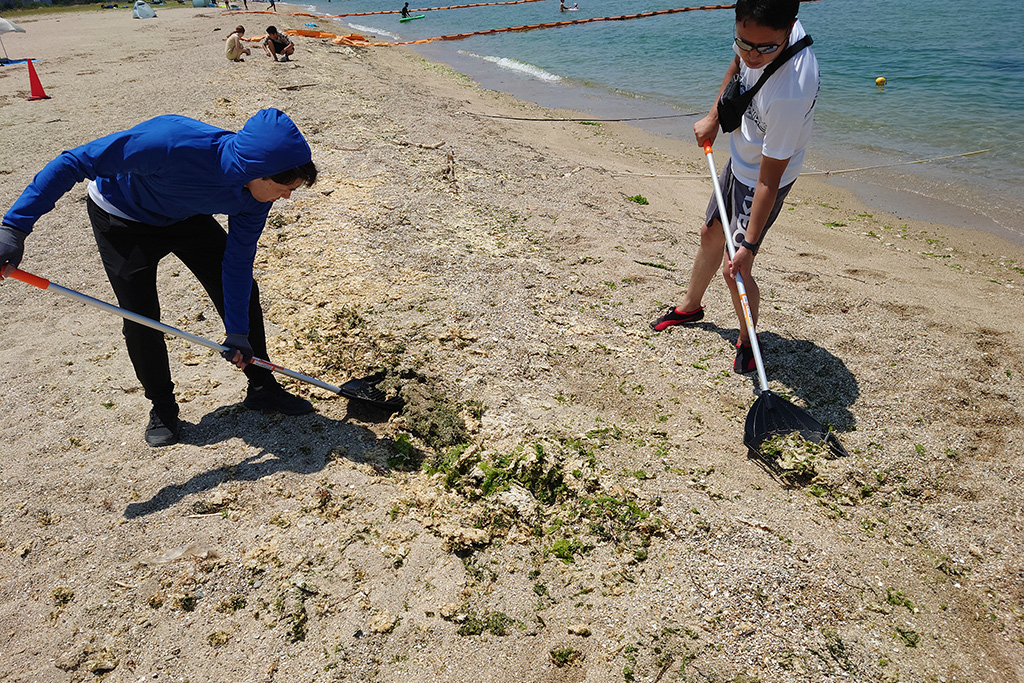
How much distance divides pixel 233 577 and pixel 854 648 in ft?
8.38

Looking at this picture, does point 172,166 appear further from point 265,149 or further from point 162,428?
point 162,428

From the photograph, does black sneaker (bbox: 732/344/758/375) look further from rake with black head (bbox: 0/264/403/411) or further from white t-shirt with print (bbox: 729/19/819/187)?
rake with black head (bbox: 0/264/403/411)

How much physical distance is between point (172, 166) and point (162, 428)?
→ 153 centimetres

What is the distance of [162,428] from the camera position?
3.51m

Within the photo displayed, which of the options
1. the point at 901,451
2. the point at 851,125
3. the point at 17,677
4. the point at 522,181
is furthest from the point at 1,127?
the point at 851,125

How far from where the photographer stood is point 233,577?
273cm

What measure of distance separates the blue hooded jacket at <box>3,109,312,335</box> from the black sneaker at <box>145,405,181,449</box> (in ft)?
3.69

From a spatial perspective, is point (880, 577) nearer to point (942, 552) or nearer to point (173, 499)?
point (942, 552)

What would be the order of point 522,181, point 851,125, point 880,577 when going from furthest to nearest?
point 851,125 → point 522,181 → point 880,577

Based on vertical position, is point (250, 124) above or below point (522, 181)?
above

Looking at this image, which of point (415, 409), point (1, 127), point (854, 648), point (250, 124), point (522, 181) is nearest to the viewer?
point (854, 648)

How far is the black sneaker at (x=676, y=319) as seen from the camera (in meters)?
4.36

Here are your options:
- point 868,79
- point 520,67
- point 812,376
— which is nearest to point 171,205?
point 812,376

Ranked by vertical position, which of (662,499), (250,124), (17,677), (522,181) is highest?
(250,124)
